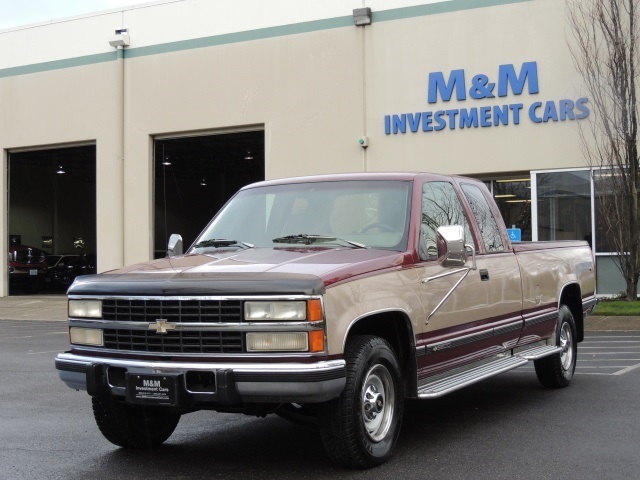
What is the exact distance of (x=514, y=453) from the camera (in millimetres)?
6133

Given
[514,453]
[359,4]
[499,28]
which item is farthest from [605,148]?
[514,453]

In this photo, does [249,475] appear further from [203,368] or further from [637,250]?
[637,250]

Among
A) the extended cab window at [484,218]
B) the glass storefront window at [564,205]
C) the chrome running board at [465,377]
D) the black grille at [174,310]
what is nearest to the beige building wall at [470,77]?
the glass storefront window at [564,205]

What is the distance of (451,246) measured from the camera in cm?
643

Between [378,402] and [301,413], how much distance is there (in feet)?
1.67

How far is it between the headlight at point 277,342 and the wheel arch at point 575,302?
4.86 m

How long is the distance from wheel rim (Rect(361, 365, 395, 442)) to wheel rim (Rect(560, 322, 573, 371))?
3610 millimetres

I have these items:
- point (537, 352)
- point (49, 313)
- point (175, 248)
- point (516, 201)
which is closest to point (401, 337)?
point (175, 248)

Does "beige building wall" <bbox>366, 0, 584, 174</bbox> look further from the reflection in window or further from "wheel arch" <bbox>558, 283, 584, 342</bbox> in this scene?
"wheel arch" <bbox>558, 283, 584, 342</bbox>

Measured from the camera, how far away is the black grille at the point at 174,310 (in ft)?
17.7

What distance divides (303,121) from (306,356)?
18375 millimetres

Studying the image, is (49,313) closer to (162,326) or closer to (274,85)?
(274,85)

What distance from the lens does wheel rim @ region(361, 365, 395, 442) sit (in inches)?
225

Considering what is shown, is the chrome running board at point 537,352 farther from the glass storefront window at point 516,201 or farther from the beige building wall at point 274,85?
the glass storefront window at point 516,201
